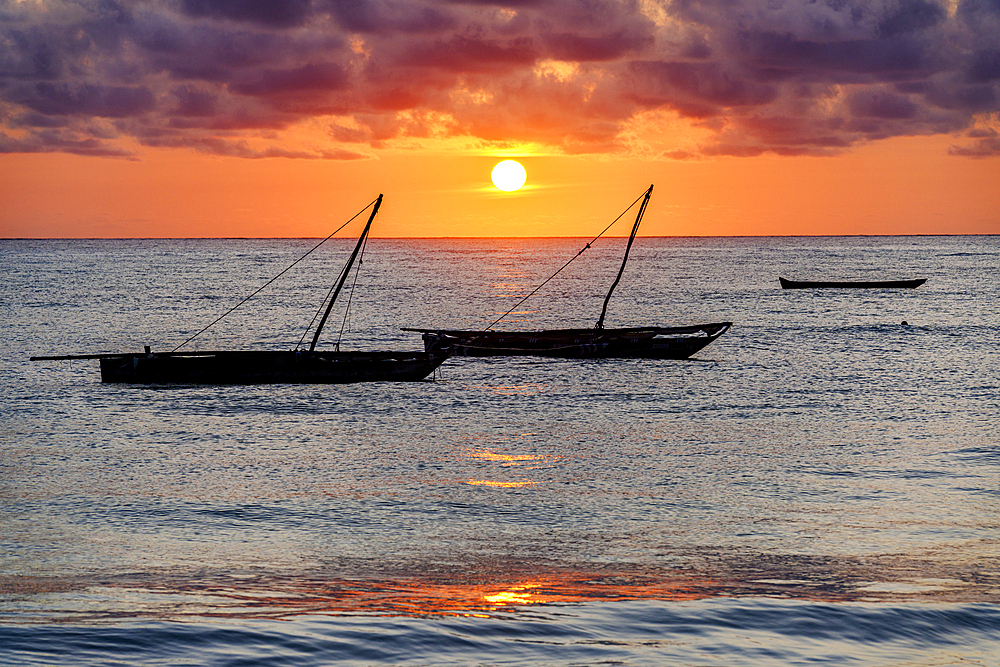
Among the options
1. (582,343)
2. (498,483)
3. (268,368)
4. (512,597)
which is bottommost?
(512,597)

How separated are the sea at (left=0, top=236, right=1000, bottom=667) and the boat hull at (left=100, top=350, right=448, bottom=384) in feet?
1.90

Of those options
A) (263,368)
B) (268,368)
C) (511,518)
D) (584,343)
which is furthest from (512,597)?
(584,343)

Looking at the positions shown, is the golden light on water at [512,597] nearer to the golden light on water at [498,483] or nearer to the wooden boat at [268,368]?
the golden light on water at [498,483]

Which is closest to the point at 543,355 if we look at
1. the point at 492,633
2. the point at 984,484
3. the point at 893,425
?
the point at 893,425

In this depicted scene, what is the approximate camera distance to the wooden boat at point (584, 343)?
43594 millimetres

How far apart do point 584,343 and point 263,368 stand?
1614cm

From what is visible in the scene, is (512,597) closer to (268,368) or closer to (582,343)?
(268,368)

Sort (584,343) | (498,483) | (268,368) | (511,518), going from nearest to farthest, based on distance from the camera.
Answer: (511,518), (498,483), (268,368), (584,343)

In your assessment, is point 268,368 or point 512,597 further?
point 268,368

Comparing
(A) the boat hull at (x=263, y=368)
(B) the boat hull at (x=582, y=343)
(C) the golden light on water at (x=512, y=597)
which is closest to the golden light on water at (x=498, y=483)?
(C) the golden light on water at (x=512, y=597)

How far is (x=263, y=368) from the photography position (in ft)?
118

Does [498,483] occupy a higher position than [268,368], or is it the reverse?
[268,368]

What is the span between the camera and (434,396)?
112ft

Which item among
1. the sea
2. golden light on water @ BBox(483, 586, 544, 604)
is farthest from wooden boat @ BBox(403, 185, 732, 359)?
golden light on water @ BBox(483, 586, 544, 604)
